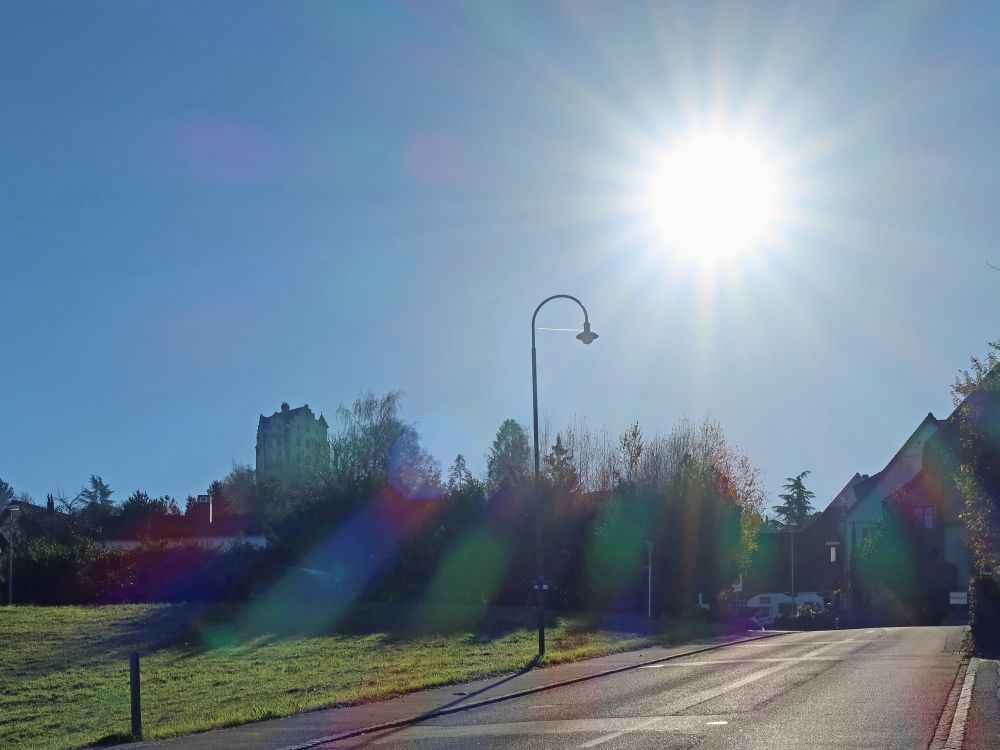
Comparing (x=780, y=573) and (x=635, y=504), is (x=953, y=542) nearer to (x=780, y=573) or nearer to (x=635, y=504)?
(x=635, y=504)

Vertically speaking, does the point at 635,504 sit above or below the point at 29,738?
above

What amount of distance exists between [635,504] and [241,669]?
1978 centimetres

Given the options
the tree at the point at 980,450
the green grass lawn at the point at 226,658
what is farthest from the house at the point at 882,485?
the tree at the point at 980,450

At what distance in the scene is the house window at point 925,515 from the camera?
5634 cm

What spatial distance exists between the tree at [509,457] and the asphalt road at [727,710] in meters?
21.8

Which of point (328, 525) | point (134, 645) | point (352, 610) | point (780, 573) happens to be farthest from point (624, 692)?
point (780, 573)

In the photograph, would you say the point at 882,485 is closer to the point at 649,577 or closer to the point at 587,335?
the point at 649,577

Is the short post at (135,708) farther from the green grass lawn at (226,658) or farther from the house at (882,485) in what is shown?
the house at (882,485)

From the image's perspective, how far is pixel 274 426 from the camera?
14575 cm

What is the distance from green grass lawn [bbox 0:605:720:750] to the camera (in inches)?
761

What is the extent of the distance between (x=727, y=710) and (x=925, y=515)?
45731 mm

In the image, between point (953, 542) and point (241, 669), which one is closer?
point (241, 669)

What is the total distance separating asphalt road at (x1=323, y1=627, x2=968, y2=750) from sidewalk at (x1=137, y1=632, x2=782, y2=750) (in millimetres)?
446

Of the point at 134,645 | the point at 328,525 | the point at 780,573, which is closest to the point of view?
the point at 134,645
